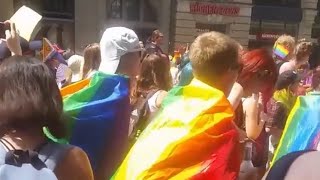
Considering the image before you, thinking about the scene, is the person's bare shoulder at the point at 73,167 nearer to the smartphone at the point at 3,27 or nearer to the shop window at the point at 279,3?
the smartphone at the point at 3,27

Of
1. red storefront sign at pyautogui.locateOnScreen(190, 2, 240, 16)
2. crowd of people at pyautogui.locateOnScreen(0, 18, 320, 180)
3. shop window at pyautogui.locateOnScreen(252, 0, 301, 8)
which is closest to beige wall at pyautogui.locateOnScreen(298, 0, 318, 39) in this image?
shop window at pyautogui.locateOnScreen(252, 0, 301, 8)

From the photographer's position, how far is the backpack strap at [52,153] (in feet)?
6.37

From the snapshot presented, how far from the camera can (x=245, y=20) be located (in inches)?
1003

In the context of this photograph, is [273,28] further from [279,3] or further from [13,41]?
[13,41]

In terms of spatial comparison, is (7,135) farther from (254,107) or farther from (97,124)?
(254,107)

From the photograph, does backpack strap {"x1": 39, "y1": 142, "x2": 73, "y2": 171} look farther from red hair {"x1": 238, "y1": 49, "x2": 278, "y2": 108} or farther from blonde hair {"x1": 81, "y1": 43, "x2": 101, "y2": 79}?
blonde hair {"x1": 81, "y1": 43, "x2": 101, "y2": 79}

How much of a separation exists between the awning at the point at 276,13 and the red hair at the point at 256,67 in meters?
22.5

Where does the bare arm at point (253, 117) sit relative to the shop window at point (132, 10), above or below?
above

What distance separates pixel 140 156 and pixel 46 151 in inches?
18.5

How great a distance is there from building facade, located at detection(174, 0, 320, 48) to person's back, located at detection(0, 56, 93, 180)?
22801 mm

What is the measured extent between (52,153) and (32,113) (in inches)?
6.2

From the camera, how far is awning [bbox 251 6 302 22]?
25281mm

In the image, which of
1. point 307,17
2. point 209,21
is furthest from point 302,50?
point 307,17

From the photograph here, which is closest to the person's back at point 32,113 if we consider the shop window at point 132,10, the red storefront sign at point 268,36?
the shop window at point 132,10
